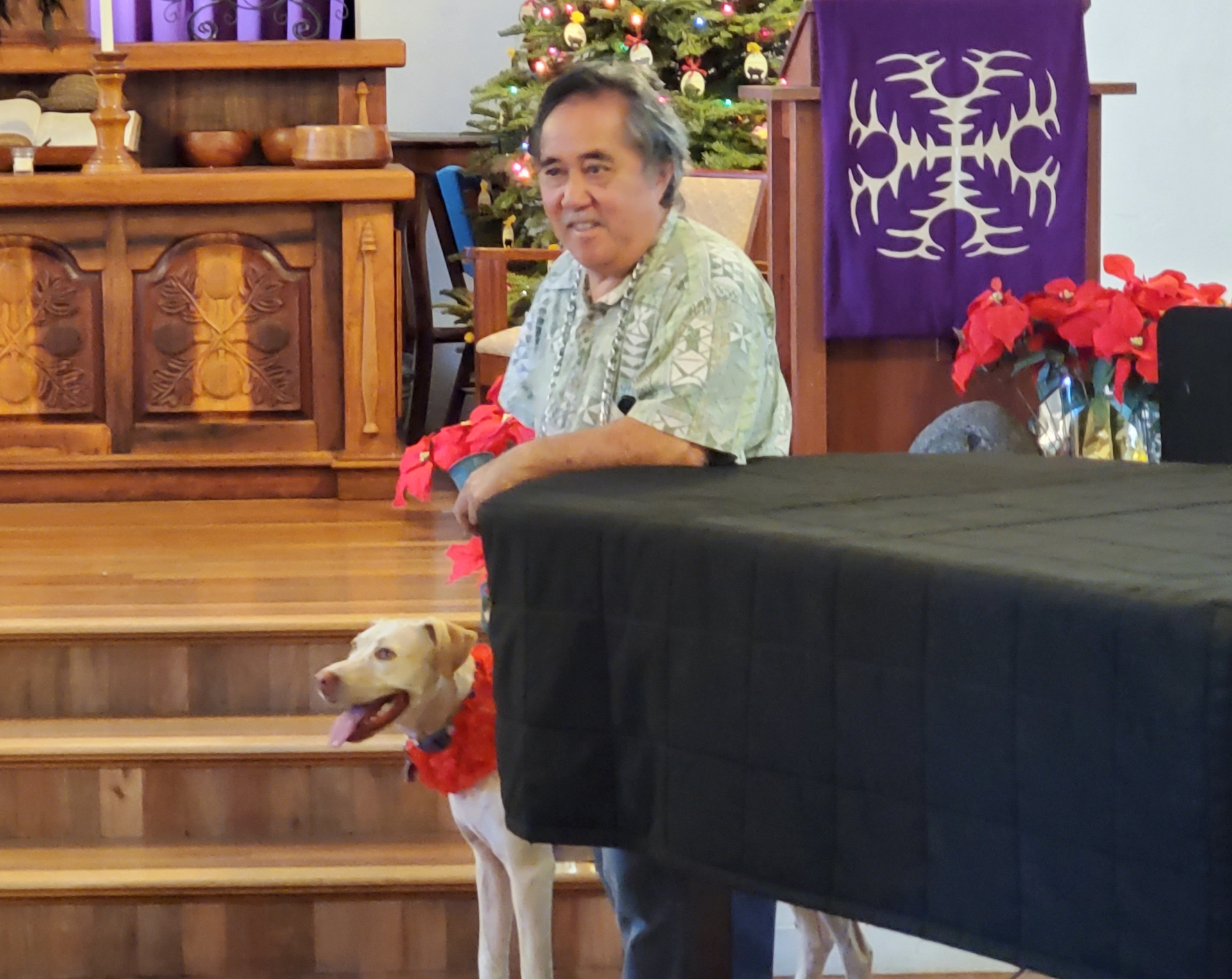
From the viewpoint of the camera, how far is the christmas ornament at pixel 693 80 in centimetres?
561

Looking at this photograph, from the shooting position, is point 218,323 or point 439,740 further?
point 218,323

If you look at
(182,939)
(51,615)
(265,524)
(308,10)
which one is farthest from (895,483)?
(308,10)

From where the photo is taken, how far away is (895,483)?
4.20 feet

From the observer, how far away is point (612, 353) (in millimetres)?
1677

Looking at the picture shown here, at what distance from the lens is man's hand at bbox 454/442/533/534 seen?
156 cm

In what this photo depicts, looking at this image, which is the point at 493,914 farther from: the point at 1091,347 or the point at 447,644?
the point at 1091,347

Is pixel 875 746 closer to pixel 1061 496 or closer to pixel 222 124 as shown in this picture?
pixel 1061 496

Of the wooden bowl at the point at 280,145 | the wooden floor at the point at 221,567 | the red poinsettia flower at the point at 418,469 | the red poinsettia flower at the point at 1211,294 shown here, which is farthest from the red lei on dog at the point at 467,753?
the wooden bowl at the point at 280,145

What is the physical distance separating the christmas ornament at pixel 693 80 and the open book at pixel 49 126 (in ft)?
5.81

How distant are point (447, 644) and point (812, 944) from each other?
596 millimetres

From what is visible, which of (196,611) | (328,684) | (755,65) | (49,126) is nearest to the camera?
(328,684)

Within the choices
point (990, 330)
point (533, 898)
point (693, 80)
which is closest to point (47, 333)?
point (693, 80)

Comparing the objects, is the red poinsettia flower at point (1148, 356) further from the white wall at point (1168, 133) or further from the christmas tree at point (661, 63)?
the christmas tree at point (661, 63)

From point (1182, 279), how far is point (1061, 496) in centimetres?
181
